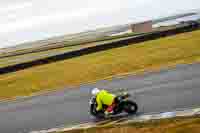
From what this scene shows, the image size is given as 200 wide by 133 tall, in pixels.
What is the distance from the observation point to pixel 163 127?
1484 cm

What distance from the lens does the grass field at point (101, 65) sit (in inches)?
1302

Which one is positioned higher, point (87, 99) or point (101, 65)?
point (101, 65)

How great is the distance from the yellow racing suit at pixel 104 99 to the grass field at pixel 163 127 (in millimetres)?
1536

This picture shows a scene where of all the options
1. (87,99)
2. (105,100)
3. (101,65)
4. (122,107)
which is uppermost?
(105,100)

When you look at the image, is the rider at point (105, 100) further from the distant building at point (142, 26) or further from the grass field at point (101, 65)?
the distant building at point (142, 26)

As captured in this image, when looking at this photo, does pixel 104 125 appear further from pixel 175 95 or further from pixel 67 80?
pixel 67 80

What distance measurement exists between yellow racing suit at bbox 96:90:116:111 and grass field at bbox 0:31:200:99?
12.7 meters

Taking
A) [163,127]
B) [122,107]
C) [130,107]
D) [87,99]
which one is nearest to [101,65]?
[87,99]

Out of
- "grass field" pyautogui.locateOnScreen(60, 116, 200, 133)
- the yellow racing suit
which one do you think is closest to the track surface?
the yellow racing suit

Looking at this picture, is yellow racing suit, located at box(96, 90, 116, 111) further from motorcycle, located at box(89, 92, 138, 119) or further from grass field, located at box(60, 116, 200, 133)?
grass field, located at box(60, 116, 200, 133)

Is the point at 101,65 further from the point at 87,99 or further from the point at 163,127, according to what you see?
the point at 163,127

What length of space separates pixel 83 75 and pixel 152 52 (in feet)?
26.6

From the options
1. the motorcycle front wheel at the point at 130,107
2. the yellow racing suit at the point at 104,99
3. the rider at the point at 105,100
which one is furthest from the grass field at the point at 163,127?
the yellow racing suit at the point at 104,99

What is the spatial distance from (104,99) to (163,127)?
3569mm
